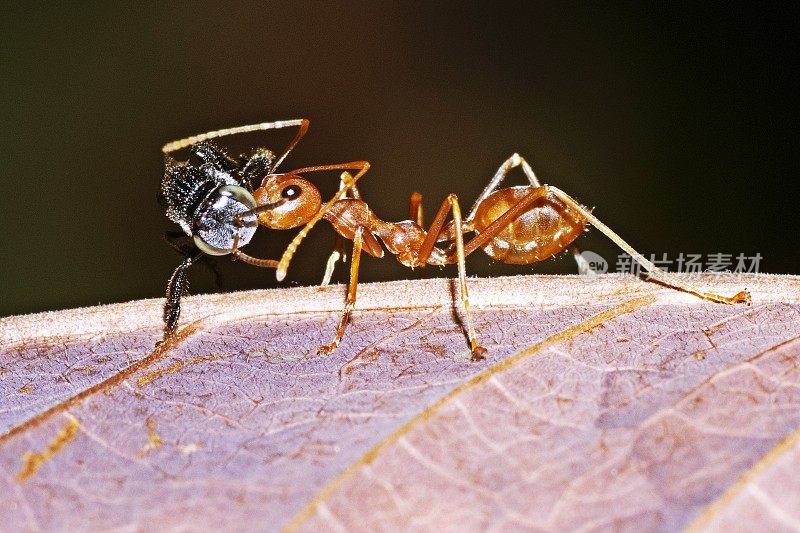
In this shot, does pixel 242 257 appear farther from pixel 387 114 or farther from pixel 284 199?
pixel 387 114

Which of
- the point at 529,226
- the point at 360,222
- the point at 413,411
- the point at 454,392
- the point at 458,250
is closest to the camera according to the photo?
the point at 413,411

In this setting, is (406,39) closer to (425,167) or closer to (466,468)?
(425,167)

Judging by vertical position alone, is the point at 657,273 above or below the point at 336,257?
above

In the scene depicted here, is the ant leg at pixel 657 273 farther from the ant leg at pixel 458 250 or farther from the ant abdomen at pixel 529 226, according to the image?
the ant leg at pixel 458 250

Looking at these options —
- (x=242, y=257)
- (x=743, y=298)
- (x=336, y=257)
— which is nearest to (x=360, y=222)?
(x=336, y=257)

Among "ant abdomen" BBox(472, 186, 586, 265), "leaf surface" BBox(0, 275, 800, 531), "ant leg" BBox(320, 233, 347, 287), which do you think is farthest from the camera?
"ant leg" BBox(320, 233, 347, 287)

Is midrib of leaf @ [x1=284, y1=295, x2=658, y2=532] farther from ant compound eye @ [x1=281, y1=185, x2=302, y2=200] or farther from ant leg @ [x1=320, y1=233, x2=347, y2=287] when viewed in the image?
ant leg @ [x1=320, y1=233, x2=347, y2=287]

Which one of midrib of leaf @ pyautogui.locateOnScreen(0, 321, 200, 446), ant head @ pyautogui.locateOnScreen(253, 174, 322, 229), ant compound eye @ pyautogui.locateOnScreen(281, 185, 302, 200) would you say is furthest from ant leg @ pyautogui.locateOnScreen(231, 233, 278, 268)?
midrib of leaf @ pyautogui.locateOnScreen(0, 321, 200, 446)
